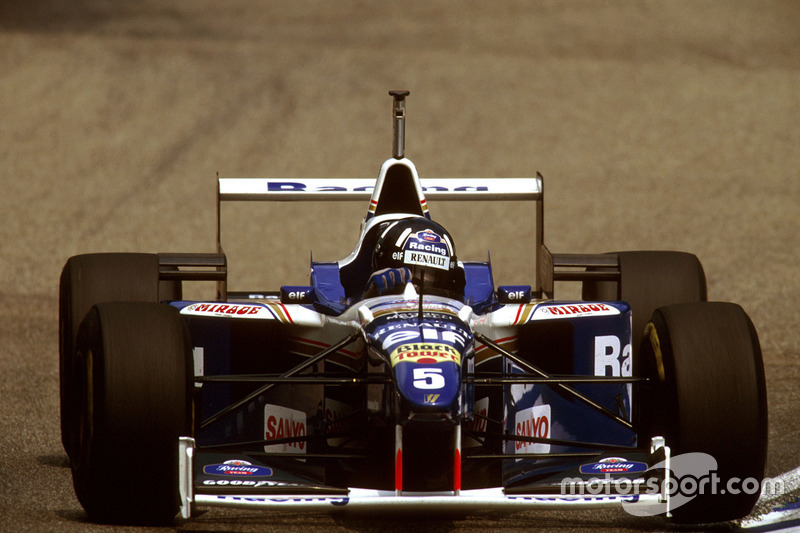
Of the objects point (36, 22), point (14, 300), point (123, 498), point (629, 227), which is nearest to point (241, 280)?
point (14, 300)

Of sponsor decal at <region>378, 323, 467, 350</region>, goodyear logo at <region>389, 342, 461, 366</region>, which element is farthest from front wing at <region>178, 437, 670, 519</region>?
sponsor decal at <region>378, 323, 467, 350</region>

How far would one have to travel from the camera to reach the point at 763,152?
1994 centimetres

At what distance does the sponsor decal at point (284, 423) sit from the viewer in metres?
7.25

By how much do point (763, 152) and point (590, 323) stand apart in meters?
13.4

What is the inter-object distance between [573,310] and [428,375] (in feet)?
5.15

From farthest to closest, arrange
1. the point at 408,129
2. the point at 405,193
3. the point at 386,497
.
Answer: the point at 408,129
the point at 405,193
the point at 386,497

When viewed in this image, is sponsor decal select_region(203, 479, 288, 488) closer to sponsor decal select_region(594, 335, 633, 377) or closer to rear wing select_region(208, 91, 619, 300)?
sponsor decal select_region(594, 335, 633, 377)

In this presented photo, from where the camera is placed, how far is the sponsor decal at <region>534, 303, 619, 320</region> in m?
7.28

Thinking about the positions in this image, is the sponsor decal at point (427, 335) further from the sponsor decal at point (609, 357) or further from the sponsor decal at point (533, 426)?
the sponsor decal at point (609, 357)

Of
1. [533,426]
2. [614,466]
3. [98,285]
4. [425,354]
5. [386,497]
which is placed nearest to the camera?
[386,497]

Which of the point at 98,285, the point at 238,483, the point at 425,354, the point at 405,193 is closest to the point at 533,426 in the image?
the point at 425,354

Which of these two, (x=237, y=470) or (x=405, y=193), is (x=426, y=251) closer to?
(x=405, y=193)

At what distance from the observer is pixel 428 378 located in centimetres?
596

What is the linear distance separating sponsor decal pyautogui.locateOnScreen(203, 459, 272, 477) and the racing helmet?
1486 mm
